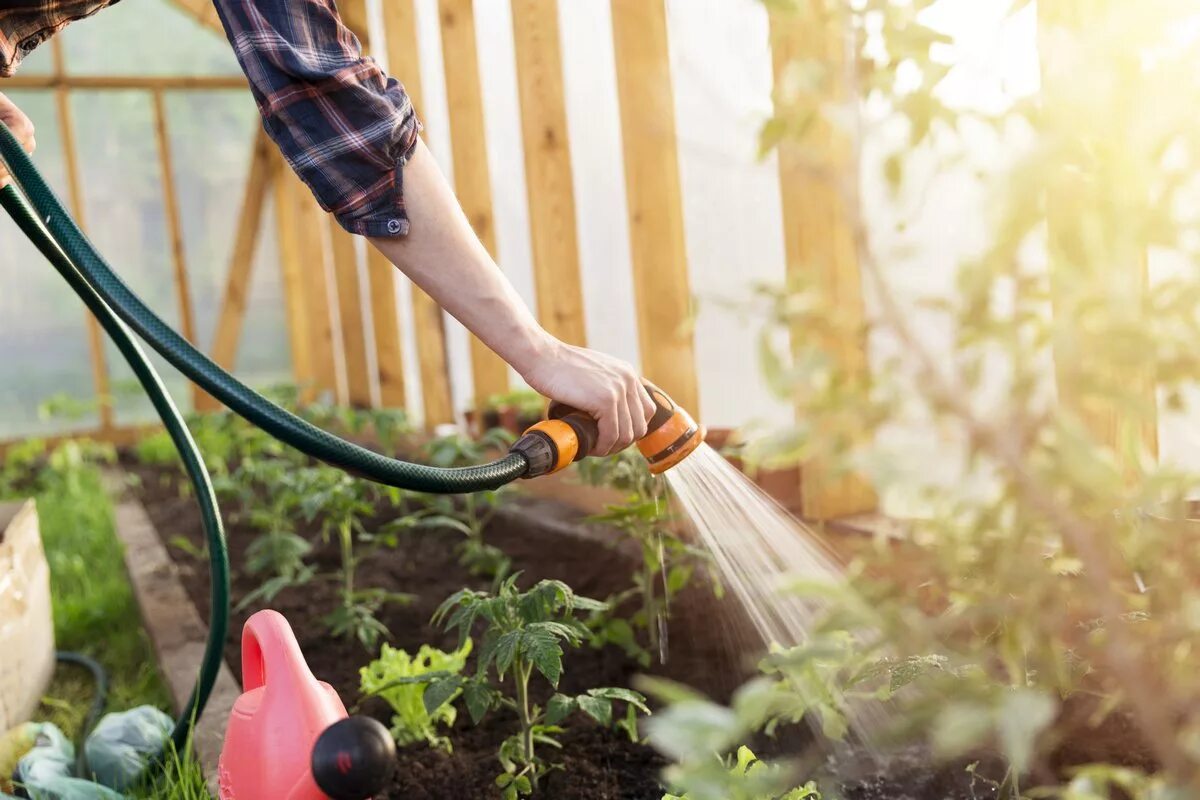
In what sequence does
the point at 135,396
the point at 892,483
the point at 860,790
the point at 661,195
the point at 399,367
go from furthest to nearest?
the point at 135,396, the point at 399,367, the point at 661,195, the point at 860,790, the point at 892,483

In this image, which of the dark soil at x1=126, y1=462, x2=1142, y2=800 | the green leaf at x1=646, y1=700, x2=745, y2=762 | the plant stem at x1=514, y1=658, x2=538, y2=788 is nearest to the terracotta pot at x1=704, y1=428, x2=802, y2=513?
the dark soil at x1=126, y1=462, x2=1142, y2=800

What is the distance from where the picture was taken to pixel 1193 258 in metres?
0.60

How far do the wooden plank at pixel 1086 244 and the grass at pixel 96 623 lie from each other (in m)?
1.35

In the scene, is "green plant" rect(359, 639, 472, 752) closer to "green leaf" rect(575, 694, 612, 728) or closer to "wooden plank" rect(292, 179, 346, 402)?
"green leaf" rect(575, 694, 612, 728)

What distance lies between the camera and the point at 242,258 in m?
6.73

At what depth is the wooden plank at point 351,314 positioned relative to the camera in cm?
569

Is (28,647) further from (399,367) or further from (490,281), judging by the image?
(399,367)

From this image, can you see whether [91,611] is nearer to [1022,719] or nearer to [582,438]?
[582,438]

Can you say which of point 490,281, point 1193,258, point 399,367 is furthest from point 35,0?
point 399,367

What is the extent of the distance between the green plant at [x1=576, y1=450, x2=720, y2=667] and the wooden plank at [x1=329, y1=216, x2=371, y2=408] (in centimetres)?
385

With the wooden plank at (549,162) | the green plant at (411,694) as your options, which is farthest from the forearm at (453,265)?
the wooden plank at (549,162)

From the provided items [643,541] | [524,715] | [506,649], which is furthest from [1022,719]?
[643,541]

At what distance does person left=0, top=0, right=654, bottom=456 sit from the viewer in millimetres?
1182

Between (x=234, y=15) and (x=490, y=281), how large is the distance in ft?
1.33
